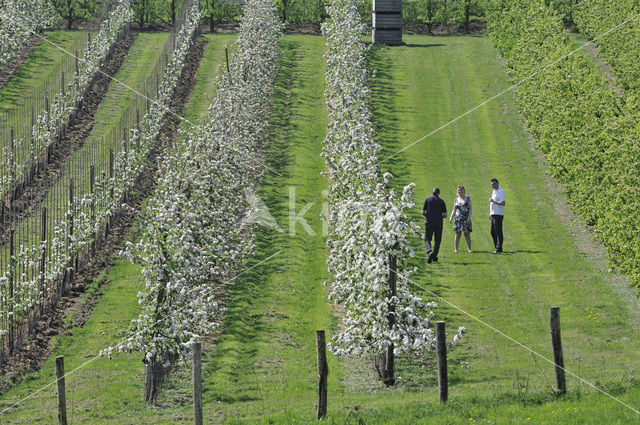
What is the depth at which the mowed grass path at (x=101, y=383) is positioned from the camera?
17672 mm

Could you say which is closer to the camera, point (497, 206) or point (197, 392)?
point (197, 392)

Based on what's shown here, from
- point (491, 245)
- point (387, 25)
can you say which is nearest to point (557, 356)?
point (491, 245)

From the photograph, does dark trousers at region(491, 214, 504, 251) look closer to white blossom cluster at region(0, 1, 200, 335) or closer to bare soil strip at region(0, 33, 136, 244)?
white blossom cluster at region(0, 1, 200, 335)

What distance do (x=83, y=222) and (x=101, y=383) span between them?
8360 millimetres

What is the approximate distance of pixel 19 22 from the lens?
45594 millimetres

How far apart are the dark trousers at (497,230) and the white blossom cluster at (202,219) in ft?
20.9

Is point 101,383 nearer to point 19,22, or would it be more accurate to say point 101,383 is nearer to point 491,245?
point 491,245

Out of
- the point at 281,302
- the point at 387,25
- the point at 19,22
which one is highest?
the point at 387,25

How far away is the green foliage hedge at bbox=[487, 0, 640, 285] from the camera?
23.4 m

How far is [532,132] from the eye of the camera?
35781 millimetres

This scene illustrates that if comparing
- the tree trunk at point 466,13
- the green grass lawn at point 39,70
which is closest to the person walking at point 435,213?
the green grass lawn at point 39,70

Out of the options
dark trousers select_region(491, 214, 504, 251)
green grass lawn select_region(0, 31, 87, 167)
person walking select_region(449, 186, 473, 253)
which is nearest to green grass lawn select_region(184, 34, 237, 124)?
green grass lawn select_region(0, 31, 87, 167)

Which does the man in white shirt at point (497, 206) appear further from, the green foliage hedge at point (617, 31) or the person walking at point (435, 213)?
the green foliage hedge at point (617, 31)

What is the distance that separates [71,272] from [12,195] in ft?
20.8
